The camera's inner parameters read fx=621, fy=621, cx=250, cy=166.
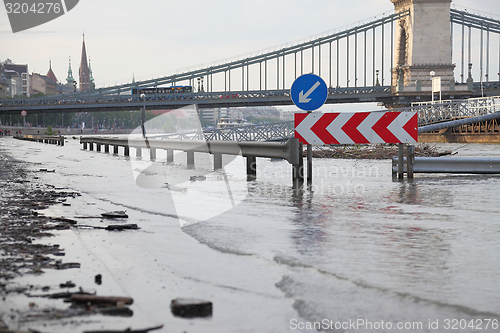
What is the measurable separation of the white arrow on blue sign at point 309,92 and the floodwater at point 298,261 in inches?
111

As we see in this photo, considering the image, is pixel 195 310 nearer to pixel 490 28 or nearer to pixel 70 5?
pixel 70 5

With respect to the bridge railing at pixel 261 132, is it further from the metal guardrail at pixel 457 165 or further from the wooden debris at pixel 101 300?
the wooden debris at pixel 101 300

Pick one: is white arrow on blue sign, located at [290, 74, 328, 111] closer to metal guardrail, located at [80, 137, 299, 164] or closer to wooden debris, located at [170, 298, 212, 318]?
metal guardrail, located at [80, 137, 299, 164]

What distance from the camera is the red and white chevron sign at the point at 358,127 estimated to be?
1141cm

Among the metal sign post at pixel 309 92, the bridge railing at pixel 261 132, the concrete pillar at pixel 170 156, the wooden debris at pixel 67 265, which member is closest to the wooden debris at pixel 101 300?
the wooden debris at pixel 67 265

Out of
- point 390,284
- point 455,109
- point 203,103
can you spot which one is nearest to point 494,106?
point 455,109

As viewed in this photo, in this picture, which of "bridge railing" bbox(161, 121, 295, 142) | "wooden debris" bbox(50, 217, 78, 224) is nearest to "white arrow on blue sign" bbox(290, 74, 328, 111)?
"wooden debris" bbox(50, 217, 78, 224)

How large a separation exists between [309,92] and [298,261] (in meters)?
7.26

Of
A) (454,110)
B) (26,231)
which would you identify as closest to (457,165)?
(26,231)

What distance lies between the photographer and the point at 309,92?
1143 cm

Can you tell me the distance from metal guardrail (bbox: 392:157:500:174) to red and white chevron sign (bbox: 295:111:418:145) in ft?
2.78

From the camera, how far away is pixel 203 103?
7794 cm

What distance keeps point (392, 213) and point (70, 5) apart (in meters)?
6.66

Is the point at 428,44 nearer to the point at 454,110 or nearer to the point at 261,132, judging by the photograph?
the point at 454,110
